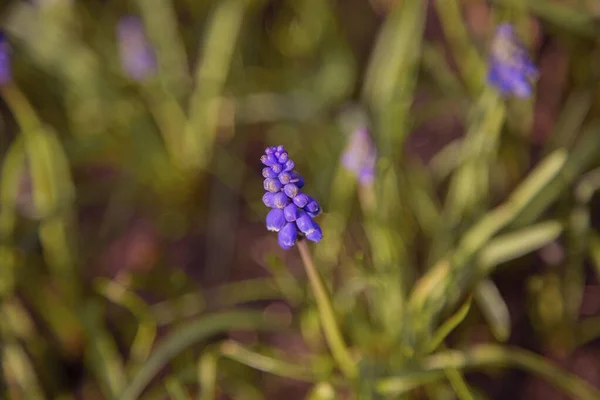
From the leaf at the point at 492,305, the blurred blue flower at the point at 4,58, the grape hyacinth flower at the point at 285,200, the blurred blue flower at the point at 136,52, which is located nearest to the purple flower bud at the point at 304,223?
the grape hyacinth flower at the point at 285,200

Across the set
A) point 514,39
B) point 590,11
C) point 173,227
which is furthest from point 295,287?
point 590,11

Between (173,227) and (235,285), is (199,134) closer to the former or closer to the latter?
(173,227)

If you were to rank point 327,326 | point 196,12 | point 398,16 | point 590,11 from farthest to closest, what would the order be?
1. point 196,12
2. point 590,11
3. point 398,16
4. point 327,326

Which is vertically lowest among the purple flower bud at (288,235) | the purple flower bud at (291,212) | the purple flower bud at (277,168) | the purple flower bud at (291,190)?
the purple flower bud at (288,235)

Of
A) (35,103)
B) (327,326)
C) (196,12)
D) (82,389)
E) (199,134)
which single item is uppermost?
(196,12)

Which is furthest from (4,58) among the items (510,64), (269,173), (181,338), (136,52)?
(510,64)

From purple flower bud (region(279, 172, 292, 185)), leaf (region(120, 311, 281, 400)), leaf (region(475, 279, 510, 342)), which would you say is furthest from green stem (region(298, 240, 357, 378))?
leaf (region(475, 279, 510, 342))

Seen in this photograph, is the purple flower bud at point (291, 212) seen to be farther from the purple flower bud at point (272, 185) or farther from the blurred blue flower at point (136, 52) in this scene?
the blurred blue flower at point (136, 52)
